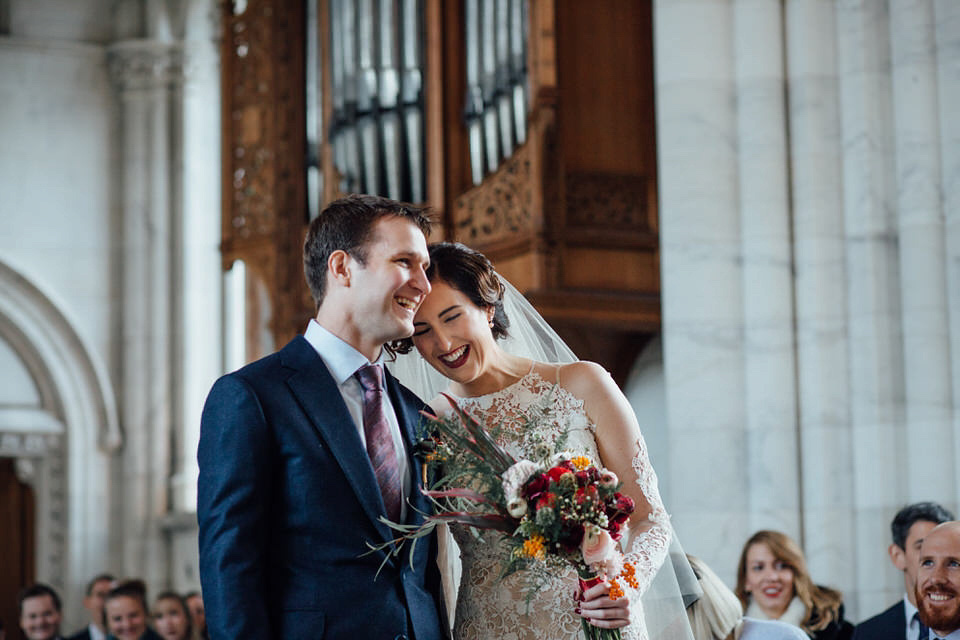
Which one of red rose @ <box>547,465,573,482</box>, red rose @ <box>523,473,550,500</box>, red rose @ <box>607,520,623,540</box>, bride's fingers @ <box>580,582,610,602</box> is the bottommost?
bride's fingers @ <box>580,582,610,602</box>

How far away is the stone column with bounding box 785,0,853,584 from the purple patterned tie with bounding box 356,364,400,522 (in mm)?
3610

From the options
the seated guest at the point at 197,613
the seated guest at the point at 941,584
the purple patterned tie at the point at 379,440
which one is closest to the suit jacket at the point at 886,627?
the seated guest at the point at 941,584

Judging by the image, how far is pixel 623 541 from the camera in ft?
15.9

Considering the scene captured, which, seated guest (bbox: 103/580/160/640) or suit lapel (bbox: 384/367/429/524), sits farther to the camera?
seated guest (bbox: 103/580/160/640)

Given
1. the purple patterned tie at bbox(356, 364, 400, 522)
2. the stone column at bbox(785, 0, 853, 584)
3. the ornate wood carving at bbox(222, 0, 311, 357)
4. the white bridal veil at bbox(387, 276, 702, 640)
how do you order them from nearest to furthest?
the purple patterned tie at bbox(356, 364, 400, 522), the white bridal veil at bbox(387, 276, 702, 640), the stone column at bbox(785, 0, 853, 584), the ornate wood carving at bbox(222, 0, 311, 357)

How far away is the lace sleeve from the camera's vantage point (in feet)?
11.8

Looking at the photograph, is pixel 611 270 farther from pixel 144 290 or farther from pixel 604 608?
pixel 144 290

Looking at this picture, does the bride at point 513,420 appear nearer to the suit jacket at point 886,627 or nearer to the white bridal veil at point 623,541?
the white bridal veil at point 623,541

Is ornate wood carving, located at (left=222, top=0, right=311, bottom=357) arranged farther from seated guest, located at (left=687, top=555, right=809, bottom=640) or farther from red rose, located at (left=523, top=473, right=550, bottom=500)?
red rose, located at (left=523, top=473, right=550, bottom=500)

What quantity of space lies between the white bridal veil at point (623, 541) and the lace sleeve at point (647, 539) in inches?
12.7

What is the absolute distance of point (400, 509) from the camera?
3.48 m

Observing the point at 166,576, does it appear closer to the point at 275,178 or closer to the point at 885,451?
the point at 275,178

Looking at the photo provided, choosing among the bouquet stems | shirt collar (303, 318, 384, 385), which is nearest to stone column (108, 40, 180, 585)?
shirt collar (303, 318, 384, 385)

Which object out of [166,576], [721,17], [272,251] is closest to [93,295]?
[166,576]
